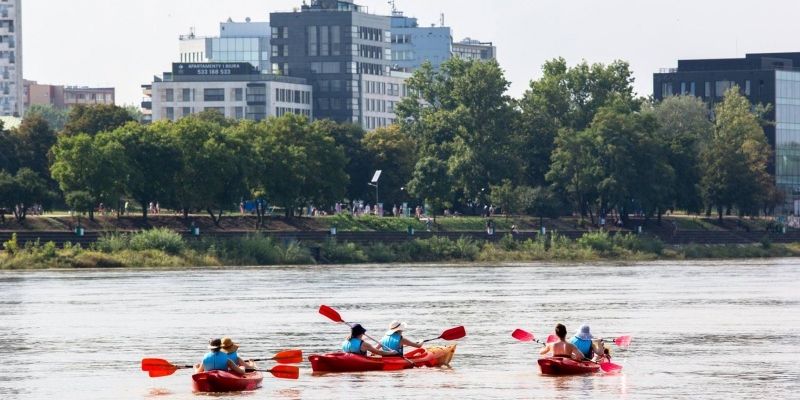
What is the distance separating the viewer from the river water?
53625 mm

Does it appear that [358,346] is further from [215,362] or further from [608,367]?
[608,367]

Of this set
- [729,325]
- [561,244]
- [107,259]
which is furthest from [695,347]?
[561,244]

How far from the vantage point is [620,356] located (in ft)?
204

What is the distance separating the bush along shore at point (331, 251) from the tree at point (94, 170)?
540 cm

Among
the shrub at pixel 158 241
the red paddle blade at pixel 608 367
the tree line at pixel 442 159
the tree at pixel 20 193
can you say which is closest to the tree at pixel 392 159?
the tree line at pixel 442 159

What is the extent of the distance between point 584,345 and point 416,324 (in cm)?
2015

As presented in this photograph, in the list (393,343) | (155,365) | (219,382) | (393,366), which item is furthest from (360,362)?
(155,365)

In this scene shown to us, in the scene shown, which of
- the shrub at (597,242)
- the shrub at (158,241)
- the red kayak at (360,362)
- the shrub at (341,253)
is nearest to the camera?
the red kayak at (360,362)

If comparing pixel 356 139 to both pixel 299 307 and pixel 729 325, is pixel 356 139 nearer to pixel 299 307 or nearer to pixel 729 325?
pixel 299 307

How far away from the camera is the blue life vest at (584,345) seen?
56.4 metres

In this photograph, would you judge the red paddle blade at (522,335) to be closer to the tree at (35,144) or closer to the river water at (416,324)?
the river water at (416,324)

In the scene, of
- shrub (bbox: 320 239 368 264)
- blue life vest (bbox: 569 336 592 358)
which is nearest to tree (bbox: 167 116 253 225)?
shrub (bbox: 320 239 368 264)

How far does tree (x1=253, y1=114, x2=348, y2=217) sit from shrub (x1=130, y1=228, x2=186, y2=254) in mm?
19375

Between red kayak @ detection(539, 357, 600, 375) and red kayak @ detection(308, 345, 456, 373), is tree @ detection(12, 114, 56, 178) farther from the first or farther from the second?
red kayak @ detection(539, 357, 600, 375)
